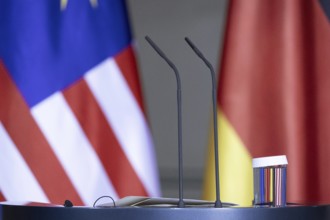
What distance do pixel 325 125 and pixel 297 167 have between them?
193mm

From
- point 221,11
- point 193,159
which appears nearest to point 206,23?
point 221,11

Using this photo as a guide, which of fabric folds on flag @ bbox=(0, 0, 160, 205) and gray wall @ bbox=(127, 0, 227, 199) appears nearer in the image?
fabric folds on flag @ bbox=(0, 0, 160, 205)

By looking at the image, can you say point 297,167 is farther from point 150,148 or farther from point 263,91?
point 150,148

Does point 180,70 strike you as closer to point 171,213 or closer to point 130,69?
point 130,69

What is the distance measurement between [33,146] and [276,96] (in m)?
0.97

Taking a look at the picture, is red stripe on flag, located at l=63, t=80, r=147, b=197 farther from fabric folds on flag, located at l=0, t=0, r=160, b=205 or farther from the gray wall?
the gray wall

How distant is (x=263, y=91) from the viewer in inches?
115

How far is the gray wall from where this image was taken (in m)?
3.68

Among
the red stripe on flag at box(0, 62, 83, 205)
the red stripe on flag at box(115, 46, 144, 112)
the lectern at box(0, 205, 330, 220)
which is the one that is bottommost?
the lectern at box(0, 205, 330, 220)

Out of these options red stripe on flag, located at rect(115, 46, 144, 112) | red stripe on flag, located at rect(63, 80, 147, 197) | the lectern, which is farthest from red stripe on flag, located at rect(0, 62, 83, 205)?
the lectern

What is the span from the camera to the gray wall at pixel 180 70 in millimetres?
3678

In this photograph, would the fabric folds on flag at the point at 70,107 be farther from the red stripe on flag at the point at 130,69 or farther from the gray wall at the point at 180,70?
the gray wall at the point at 180,70

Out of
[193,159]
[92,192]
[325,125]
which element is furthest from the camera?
[193,159]

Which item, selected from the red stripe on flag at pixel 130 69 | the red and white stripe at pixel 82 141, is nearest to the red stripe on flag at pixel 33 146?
the red and white stripe at pixel 82 141
